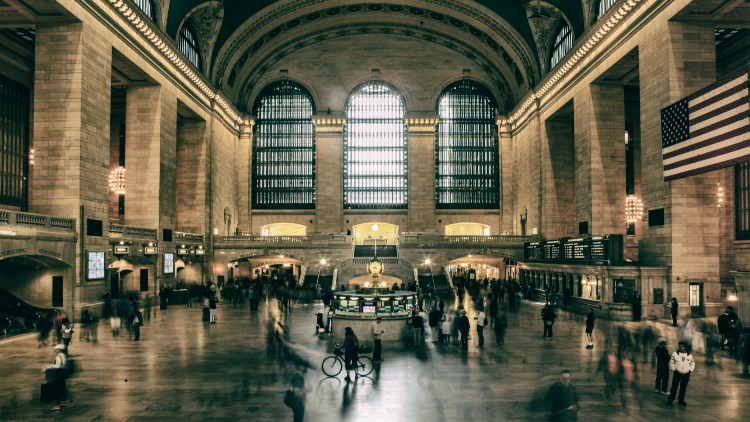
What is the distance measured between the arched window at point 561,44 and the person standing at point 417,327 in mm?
23776

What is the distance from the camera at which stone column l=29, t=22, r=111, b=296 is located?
66.0ft

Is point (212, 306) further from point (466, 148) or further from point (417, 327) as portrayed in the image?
point (466, 148)

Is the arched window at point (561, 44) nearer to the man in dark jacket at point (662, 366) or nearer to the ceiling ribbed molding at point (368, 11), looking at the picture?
the ceiling ribbed molding at point (368, 11)

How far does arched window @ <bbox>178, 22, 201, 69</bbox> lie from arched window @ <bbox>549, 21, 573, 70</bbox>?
23.6 m

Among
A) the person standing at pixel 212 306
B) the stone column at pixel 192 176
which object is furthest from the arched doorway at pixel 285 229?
the person standing at pixel 212 306

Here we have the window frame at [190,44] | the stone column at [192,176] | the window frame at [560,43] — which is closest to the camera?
the window frame at [560,43]

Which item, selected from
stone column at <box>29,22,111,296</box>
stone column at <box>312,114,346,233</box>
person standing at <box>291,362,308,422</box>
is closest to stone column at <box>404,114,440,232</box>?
stone column at <box>312,114,346,233</box>

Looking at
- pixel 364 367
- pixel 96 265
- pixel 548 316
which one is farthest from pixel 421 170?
pixel 364 367

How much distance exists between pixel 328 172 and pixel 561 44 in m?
21.3

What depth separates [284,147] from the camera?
4647 centimetres

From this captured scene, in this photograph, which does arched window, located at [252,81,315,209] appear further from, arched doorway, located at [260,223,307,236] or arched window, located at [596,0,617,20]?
arched window, located at [596,0,617,20]

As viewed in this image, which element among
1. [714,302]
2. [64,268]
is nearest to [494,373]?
[714,302]

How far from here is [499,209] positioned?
45844mm

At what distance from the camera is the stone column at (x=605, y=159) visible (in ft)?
91.9
